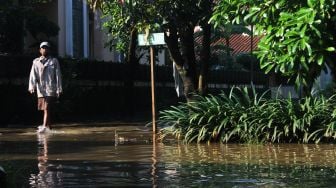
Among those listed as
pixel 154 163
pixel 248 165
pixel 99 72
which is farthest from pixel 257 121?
pixel 99 72

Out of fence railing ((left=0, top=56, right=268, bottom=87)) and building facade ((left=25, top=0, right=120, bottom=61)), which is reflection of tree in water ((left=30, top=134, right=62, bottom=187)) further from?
building facade ((left=25, top=0, right=120, bottom=61))

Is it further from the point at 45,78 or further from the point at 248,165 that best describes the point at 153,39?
the point at 248,165

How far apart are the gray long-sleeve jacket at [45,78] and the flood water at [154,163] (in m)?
1.71

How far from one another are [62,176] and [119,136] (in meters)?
4.99

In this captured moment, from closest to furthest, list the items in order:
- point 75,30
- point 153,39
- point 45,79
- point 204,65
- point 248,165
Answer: point 248,165
point 153,39
point 204,65
point 45,79
point 75,30

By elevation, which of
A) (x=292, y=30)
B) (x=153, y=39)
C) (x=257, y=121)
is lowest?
(x=257, y=121)

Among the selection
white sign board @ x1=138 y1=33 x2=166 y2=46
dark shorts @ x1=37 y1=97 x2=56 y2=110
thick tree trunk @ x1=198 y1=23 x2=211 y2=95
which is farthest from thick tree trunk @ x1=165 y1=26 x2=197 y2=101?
dark shorts @ x1=37 y1=97 x2=56 y2=110

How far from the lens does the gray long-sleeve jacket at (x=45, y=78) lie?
14.3 metres

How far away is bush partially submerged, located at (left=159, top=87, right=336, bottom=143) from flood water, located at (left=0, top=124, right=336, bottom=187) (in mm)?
391

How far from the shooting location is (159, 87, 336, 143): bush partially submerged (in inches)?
448

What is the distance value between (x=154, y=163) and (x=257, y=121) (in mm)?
3333

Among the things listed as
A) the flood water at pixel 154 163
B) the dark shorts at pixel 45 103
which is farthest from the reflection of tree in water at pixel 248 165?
the dark shorts at pixel 45 103

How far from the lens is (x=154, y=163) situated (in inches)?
346

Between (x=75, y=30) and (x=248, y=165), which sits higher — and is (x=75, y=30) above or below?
above
